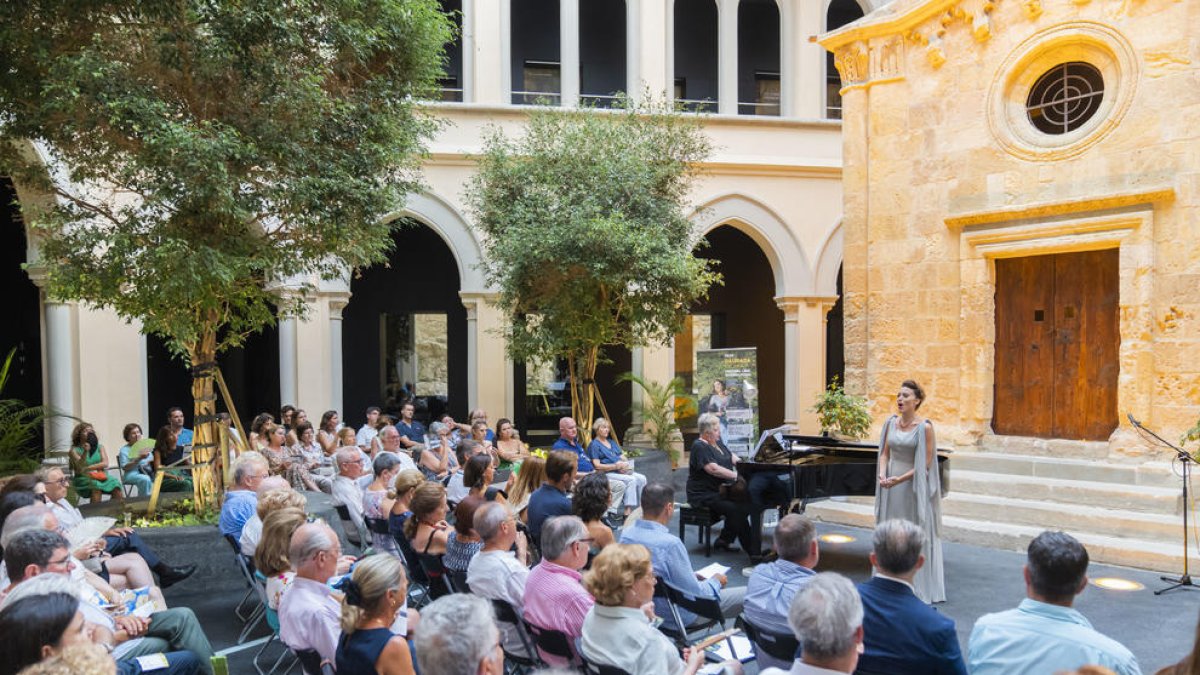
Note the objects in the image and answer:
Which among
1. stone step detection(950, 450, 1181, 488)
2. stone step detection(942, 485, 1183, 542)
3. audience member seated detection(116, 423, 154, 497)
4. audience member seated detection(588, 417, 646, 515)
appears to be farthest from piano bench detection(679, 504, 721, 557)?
audience member seated detection(116, 423, 154, 497)

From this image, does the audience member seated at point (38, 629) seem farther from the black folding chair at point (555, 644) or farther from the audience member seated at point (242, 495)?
the audience member seated at point (242, 495)

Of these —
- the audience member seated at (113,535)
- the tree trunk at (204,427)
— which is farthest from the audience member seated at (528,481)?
the tree trunk at (204,427)

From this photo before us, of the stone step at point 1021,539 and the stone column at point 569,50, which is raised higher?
the stone column at point 569,50

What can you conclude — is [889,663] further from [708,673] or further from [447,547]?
[447,547]

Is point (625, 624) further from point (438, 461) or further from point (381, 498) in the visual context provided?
point (438, 461)

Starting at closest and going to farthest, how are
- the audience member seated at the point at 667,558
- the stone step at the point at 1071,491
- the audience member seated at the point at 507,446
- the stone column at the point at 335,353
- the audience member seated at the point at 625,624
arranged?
the audience member seated at the point at 625,624 < the audience member seated at the point at 667,558 < the stone step at the point at 1071,491 < the audience member seated at the point at 507,446 < the stone column at the point at 335,353

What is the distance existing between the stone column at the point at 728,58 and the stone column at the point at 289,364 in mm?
7938

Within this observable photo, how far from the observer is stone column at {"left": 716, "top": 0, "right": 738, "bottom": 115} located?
571 inches

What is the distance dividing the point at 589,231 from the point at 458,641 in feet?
26.7

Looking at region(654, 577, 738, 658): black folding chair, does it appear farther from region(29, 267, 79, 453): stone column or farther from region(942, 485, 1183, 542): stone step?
region(29, 267, 79, 453): stone column

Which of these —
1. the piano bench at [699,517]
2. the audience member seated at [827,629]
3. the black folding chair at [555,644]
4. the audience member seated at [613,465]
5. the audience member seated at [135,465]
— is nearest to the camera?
the audience member seated at [827,629]

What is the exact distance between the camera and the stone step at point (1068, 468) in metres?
7.70

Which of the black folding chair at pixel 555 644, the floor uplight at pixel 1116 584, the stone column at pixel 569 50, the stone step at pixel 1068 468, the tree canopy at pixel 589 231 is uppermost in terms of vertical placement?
the stone column at pixel 569 50

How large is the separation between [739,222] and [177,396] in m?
9.85
